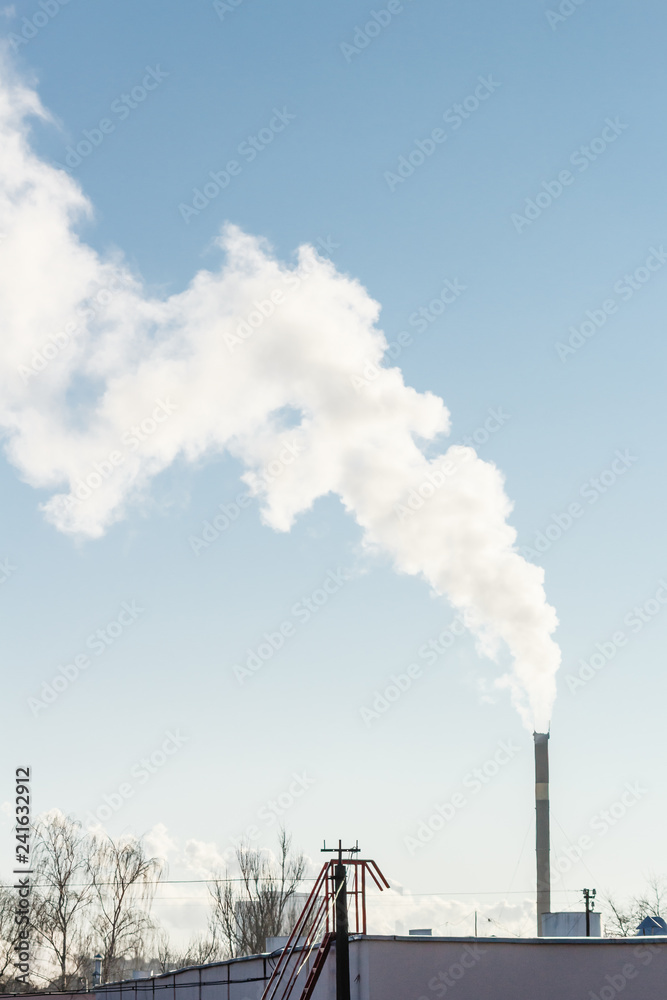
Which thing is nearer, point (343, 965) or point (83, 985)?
point (343, 965)

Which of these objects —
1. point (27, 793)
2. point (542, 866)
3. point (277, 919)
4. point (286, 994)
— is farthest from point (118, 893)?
point (286, 994)

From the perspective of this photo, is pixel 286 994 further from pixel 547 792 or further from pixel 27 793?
pixel 547 792

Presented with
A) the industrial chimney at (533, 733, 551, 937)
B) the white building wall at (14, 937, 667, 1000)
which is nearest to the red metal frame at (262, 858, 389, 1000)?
the white building wall at (14, 937, 667, 1000)

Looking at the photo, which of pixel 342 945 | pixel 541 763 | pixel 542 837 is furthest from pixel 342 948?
pixel 541 763

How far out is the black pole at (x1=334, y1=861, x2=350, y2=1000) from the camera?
51.2 ft

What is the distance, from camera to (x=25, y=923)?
59594 millimetres

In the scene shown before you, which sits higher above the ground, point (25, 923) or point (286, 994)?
point (286, 994)

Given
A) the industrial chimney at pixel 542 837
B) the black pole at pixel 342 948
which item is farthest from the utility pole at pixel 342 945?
the industrial chimney at pixel 542 837

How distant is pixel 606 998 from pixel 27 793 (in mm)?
31051

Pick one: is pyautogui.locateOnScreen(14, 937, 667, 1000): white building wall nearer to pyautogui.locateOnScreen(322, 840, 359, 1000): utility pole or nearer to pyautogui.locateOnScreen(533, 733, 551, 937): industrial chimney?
pyautogui.locateOnScreen(322, 840, 359, 1000): utility pole

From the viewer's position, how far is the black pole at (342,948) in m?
15.6

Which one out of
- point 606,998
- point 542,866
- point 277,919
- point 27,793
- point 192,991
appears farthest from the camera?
point 277,919

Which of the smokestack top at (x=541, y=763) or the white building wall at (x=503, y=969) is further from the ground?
the smokestack top at (x=541, y=763)

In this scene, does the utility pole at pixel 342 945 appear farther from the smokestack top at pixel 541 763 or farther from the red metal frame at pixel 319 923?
the smokestack top at pixel 541 763
